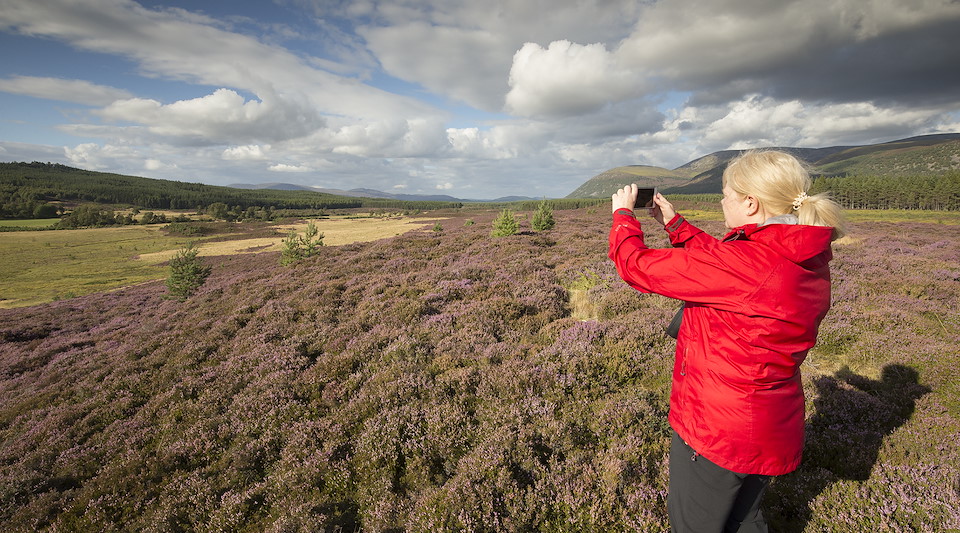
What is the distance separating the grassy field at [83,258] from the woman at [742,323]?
44328mm

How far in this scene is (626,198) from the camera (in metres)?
2.81

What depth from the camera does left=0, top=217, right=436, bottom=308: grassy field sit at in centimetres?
3309

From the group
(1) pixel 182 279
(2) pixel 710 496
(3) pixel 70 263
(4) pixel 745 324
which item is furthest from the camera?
(3) pixel 70 263

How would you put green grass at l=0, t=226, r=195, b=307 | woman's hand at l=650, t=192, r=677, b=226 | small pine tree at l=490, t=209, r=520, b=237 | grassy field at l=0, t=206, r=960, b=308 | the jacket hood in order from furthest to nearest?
grassy field at l=0, t=206, r=960, b=308
green grass at l=0, t=226, r=195, b=307
small pine tree at l=490, t=209, r=520, b=237
woman's hand at l=650, t=192, r=677, b=226
the jacket hood

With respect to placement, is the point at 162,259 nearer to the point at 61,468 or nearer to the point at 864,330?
the point at 61,468

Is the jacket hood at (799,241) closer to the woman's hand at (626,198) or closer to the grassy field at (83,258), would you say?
the woman's hand at (626,198)

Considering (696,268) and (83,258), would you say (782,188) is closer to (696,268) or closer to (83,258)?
(696,268)

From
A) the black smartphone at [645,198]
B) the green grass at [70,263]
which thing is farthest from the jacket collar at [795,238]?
the green grass at [70,263]

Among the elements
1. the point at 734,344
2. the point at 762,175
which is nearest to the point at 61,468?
the point at 734,344

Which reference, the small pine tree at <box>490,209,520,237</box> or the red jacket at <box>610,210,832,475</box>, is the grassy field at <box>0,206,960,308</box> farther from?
the red jacket at <box>610,210,832,475</box>

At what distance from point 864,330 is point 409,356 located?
30.1 ft

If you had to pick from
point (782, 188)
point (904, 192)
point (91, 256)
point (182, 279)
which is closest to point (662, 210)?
point (782, 188)

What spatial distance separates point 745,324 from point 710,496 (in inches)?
52.5

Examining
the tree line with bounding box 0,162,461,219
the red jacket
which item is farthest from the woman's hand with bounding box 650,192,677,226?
the tree line with bounding box 0,162,461,219
